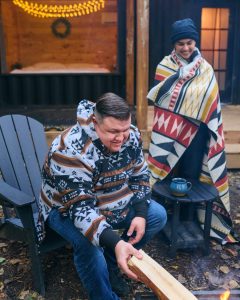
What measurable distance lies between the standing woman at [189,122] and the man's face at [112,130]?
1313mm

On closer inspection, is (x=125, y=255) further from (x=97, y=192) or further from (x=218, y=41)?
(x=218, y=41)

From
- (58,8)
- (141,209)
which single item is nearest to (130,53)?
(58,8)

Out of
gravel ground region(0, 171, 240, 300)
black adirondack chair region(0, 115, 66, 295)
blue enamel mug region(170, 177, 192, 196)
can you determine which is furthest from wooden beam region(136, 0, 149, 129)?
blue enamel mug region(170, 177, 192, 196)

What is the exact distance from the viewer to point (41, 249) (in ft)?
9.52

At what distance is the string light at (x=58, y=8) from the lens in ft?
26.0

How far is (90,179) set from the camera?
2.44 meters

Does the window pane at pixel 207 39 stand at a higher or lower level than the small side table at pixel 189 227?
higher

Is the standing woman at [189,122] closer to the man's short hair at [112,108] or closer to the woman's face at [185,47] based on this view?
the woman's face at [185,47]

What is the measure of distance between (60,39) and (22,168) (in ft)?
19.7

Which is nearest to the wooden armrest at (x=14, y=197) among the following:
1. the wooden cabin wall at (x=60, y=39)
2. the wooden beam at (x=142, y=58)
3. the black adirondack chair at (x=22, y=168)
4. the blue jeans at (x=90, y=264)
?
the black adirondack chair at (x=22, y=168)

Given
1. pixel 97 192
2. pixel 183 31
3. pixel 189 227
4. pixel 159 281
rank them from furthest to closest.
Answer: pixel 189 227
pixel 183 31
pixel 97 192
pixel 159 281

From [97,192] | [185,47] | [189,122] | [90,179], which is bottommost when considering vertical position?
[97,192]

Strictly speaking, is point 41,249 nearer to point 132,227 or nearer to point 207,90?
point 132,227

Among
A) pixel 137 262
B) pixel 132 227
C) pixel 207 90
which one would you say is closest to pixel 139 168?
pixel 132 227
